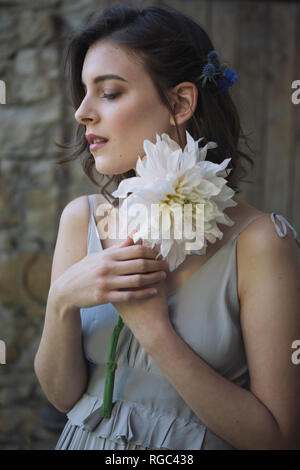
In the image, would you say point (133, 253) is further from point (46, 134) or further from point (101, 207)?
point (46, 134)

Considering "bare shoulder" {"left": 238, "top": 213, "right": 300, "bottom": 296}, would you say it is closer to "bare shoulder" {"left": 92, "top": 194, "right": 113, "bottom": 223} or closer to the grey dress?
the grey dress

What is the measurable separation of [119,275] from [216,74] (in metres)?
0.75

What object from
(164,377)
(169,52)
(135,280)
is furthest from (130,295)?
(169,52)

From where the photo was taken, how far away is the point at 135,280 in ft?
3.96

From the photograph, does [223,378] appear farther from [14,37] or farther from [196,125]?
[14,37]

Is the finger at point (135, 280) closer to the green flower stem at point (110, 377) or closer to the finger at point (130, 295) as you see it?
the finger at point (130, 295)

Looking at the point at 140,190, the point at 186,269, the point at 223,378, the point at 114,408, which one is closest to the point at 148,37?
the point at 140,190

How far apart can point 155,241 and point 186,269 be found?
0.32m

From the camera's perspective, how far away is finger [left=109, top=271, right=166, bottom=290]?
121 cm

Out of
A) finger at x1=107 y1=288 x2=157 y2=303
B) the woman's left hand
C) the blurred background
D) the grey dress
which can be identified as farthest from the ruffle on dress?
the blurred background

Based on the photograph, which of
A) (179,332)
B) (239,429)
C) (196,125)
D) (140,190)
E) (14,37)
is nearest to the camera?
(140,190)

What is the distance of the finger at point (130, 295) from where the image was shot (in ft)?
4.01

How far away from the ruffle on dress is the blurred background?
1314mm

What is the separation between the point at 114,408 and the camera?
4.66ft
